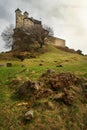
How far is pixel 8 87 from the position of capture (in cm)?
3334

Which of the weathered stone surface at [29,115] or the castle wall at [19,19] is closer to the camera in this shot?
the weathered stone surface at [29,115]

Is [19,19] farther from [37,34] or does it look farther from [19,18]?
[37,34]

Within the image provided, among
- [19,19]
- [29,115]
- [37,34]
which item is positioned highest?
[19,19]

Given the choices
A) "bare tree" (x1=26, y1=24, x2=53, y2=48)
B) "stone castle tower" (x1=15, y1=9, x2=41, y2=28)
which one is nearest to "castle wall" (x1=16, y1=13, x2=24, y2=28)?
"stone castle tower" (x1=15, y1=9, x2=41, y2=28)

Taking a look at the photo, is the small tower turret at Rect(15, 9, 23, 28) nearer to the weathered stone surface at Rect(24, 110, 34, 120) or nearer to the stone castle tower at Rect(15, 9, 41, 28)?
the stone castle tower at Rect(15, 9, 41, 28)

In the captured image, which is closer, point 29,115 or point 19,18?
point 29,115

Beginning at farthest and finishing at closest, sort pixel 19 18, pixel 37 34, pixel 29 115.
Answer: pixel 19 18 → pixel 37 34 → pixel 29 115

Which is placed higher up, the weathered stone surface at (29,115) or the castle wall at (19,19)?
the castle wall at (19,19)

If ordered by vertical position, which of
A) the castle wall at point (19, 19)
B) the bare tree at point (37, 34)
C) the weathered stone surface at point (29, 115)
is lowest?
the weathered stone surface at point (29, 115)

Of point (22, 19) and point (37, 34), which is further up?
point (22, 19)

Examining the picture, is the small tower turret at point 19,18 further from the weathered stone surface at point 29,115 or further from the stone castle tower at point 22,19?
the weathered stone surface at point 29,115

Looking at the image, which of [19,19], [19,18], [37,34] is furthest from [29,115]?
[19,18]

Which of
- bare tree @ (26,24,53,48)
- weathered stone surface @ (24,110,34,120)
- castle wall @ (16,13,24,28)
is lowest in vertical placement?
weathered stone surface @ (24,110,34,120)

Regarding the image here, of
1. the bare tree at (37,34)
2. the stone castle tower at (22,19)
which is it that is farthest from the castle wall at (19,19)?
the bare tree at (37,34)
